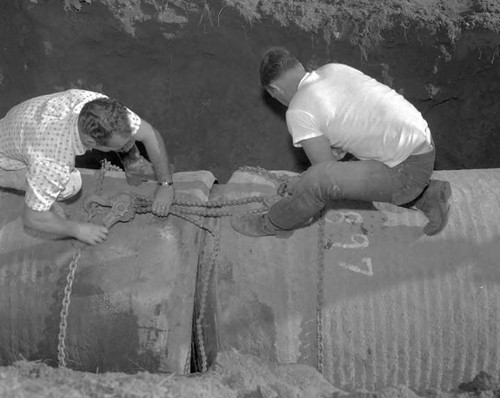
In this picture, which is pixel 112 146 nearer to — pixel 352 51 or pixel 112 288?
pixel 112 288

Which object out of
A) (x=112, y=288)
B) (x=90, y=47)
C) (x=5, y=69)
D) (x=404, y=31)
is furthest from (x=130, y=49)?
(x=112, y=288)

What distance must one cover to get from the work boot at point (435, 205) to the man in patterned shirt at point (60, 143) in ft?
5.34

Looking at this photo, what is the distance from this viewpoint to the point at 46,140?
347 cm

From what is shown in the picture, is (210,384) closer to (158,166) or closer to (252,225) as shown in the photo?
(252,225)

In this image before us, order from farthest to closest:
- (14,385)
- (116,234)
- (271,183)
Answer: (271,183) → (116,234) → (14,385)

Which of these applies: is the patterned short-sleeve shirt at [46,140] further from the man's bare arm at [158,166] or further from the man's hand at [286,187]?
the man's hand at [286,187]

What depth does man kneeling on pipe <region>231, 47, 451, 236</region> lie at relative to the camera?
3490 millimetres

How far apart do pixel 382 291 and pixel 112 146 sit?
1.83m

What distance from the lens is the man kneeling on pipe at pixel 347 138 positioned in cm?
349

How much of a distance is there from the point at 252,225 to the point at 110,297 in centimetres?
98

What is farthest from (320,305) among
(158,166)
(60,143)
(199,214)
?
(60,143)

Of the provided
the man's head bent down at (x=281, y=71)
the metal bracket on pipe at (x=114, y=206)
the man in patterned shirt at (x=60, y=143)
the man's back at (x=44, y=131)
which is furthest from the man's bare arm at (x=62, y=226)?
the man's head bent down at (x=281, y=71)

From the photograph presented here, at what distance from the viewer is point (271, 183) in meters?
4.05

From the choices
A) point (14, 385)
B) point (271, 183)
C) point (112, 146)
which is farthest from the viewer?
point (271, 183)
